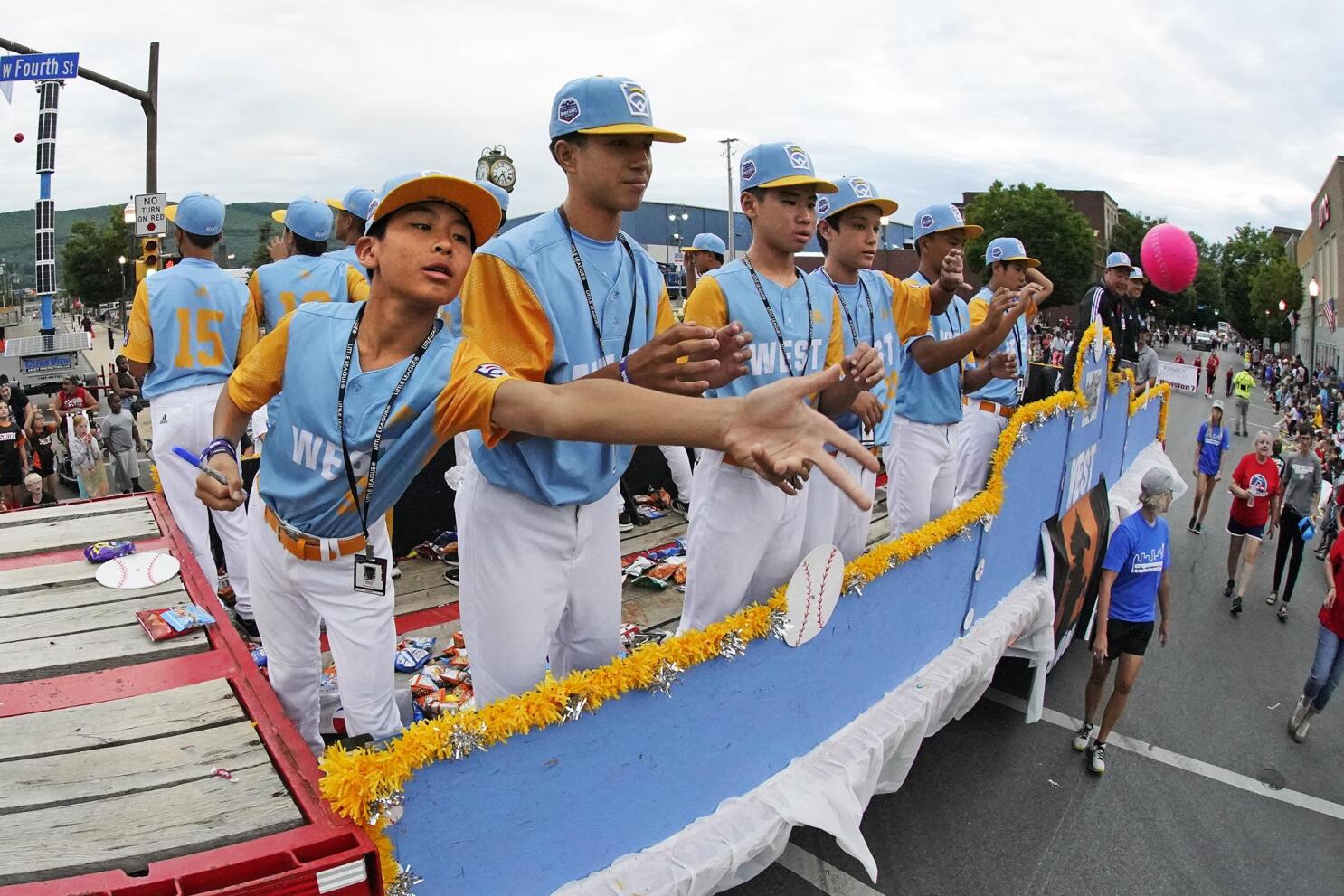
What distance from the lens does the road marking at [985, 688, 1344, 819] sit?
4797mm

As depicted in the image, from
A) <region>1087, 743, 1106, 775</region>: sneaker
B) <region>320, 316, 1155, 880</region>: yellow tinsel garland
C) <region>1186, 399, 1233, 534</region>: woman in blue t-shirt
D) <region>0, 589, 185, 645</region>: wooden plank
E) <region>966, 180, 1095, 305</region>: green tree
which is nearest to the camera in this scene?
<region>320, 316, 1155, 880</region>: yellow tinsel garland

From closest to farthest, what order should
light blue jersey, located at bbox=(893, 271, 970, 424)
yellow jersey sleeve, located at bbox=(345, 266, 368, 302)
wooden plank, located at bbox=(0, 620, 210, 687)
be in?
wooden plank, located at bbox=(0, 620, 210, 687) < yellow jersey sleeve, located at bbox=(345, 266, 368, 302) < light blue jersey, located at bbox=(893, 271, 970, 424)

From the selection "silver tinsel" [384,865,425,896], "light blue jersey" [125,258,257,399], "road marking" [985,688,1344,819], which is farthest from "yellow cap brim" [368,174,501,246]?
"road marking" [985,688,1344,819]

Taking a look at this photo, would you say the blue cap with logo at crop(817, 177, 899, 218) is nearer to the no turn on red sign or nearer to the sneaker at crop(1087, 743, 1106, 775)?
the sneaker at crop(1087, 743, 1106, 775)

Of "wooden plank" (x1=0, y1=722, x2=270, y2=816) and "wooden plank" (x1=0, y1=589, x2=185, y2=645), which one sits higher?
"wooden plank" (x1=0, y1=722, x2=270, y2=816)

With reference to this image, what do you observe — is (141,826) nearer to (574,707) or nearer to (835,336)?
(574,707)

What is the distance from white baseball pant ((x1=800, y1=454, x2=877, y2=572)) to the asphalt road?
1.46 meters

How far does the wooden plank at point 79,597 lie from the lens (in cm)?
340

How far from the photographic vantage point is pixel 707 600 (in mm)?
3244

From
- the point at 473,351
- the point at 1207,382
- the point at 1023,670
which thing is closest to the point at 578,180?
the point at 473,351

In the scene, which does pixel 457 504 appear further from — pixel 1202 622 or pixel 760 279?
pixel 1202 622

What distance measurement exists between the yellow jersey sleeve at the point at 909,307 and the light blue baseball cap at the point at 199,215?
3.50m

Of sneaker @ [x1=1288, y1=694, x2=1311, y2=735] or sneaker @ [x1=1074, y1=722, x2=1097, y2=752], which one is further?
sneaker @ [x1=1288, y1=694, x2=1311, y2=735]

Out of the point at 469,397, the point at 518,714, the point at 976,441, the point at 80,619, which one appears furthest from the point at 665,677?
the point at 976,441
